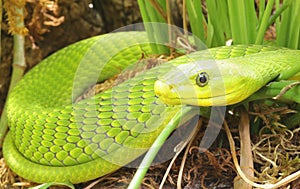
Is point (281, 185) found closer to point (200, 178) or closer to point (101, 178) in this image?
point (200, 178)

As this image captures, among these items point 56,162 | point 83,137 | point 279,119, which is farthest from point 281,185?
point 56,162

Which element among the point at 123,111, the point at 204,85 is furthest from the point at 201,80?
the point at 123,111

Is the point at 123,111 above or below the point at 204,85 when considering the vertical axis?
below

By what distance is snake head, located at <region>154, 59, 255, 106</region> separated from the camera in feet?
3.62

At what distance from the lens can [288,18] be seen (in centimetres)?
139

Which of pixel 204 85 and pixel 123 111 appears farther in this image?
pixel 123 111

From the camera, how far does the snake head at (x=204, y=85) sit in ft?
3.62

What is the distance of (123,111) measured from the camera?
1354 millimetres

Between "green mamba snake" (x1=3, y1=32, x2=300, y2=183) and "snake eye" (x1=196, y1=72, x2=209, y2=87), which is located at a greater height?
"snake eye" (x1=196, y1=72, x2=209, y2=87)

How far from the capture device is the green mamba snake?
113 cm

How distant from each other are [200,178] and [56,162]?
440 millimetres

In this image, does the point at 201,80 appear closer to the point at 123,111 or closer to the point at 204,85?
the point at 204,85

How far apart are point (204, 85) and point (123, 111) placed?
0.32m

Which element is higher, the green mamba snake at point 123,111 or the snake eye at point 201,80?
the snake eye at point 201,80
